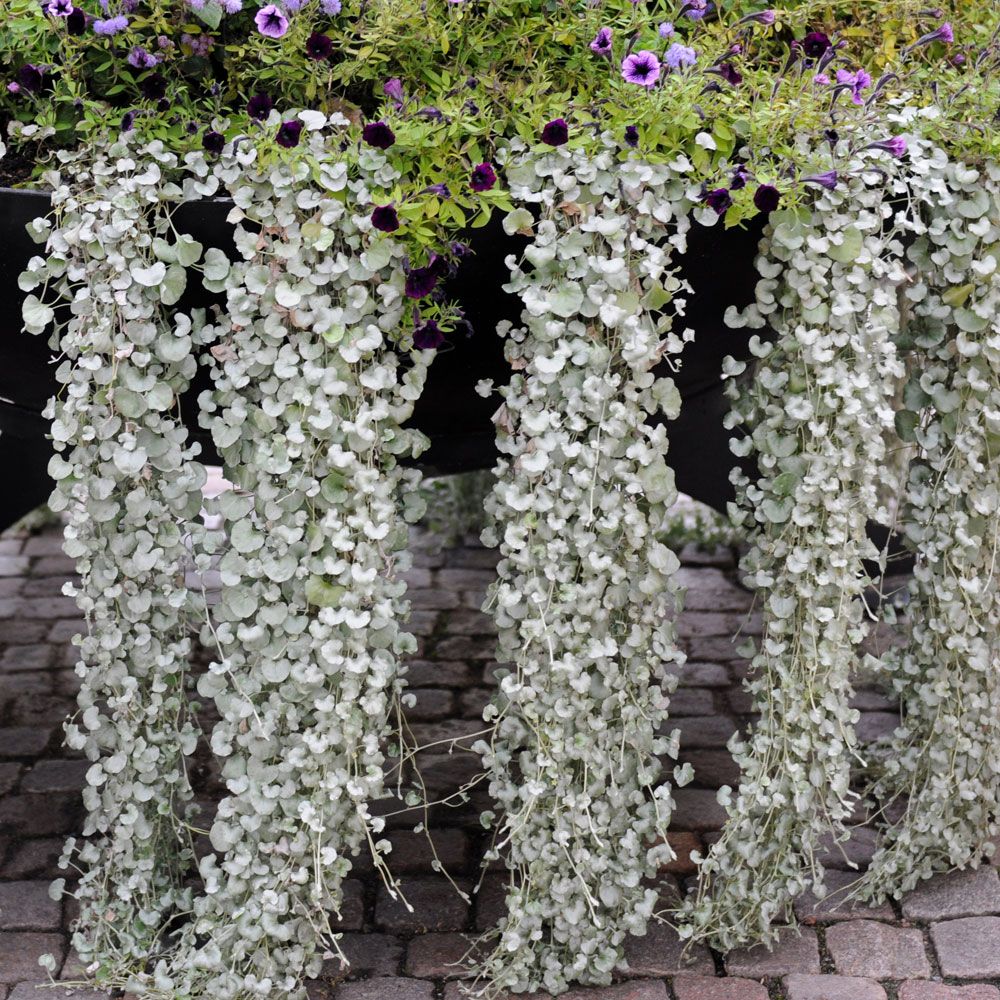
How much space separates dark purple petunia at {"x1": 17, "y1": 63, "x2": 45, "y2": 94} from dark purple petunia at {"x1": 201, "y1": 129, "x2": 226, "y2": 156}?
0.22 meters

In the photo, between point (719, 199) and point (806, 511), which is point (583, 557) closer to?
point (806, 511)

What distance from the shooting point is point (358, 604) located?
5.57 ft

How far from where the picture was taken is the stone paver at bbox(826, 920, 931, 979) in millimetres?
1936

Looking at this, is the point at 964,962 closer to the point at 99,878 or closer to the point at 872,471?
the point at 872,471

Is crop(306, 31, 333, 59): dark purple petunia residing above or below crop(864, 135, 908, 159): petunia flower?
above

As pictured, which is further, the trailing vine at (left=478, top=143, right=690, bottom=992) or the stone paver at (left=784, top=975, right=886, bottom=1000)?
the stone paver at (left=784, top=975, right=886, bottom=1000)

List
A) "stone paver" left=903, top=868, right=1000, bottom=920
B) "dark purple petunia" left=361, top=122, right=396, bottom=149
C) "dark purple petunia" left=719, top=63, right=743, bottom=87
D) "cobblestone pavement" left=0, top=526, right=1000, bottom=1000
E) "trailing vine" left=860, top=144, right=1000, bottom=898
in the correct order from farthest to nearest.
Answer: "stone paver" left=903, top=868, right=1000, bottom=920 < "cobblestone pavement" left=0, top=526, right=1000, bottom=1000 < "trailing vine" left=860, top=144, right=1000, bottom=898 < "dark purple petunia" left=719, top=63, right=743, bottom=87 < "dark purple petunia" left=361, top=122, right=396, bottom=149

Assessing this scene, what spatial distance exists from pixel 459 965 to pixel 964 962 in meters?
0.73

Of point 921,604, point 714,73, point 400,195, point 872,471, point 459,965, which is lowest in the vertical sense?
point 459,965

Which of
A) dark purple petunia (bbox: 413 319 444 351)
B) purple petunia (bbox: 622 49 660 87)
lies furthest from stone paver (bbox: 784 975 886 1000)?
purple petunia (bbox: 622 49 660 87)

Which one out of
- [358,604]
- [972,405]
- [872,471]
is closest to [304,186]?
[358,604]

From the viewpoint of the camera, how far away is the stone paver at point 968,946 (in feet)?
6.31

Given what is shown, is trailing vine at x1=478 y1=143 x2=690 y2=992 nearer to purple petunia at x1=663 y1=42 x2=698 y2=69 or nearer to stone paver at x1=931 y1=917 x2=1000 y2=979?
purple petunia at x1=663 y1=42 x2=698 y2=69

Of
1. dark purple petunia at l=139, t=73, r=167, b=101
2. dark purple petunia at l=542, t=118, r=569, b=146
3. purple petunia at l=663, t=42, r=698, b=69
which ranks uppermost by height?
purple petunia at l=663, t=42, r=698, b=69
